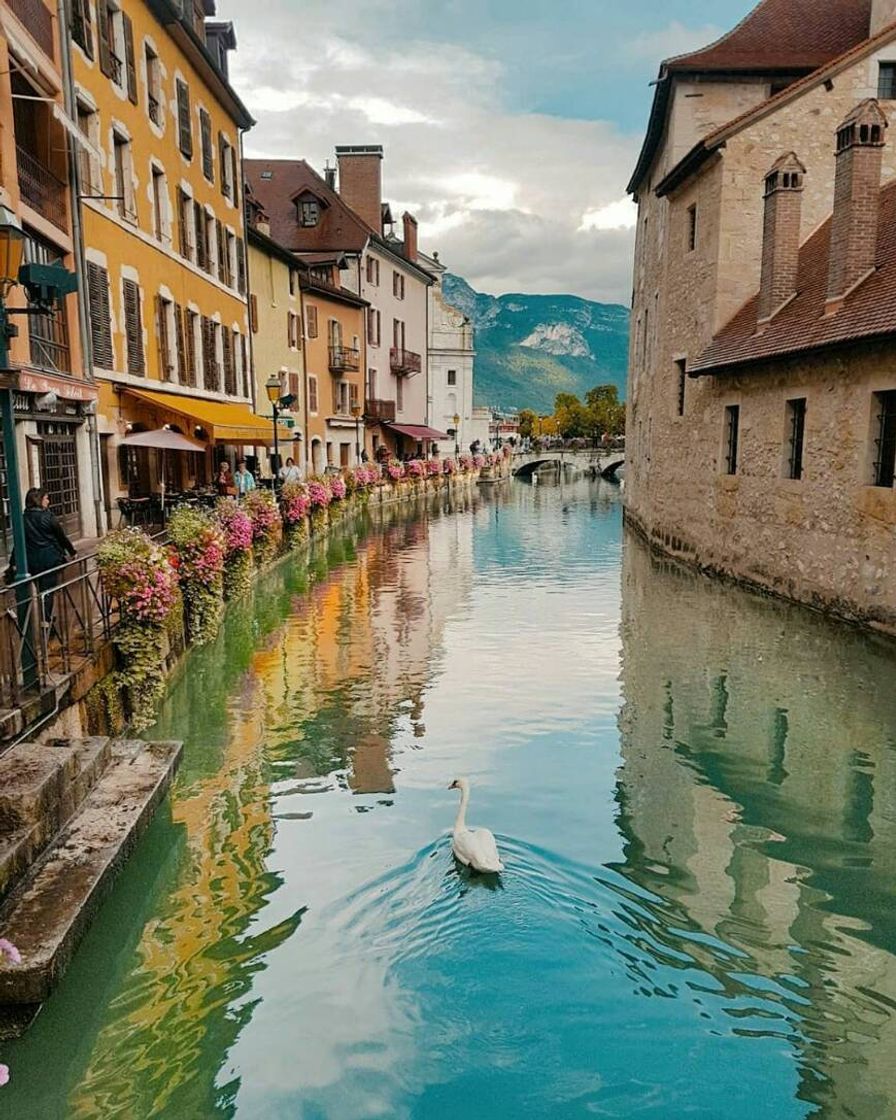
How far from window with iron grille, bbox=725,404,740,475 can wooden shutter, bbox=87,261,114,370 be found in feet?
43.6

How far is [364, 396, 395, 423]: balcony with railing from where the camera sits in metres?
47.9

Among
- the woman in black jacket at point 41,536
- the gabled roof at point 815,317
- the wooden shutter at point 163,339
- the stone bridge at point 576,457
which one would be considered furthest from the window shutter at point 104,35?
the stone bridge at point 576,457

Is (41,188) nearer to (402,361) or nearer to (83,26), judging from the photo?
(83,26)

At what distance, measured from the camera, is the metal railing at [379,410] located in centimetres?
4788

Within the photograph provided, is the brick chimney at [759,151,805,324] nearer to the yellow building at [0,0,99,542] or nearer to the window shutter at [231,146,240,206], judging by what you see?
the yellow building at [0,0,99,542]

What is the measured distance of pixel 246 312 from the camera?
28.8 m

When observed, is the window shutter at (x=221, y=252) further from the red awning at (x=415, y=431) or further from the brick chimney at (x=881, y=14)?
the red awning at (x=415, y=431)

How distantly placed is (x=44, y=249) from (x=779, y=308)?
14.0 metres

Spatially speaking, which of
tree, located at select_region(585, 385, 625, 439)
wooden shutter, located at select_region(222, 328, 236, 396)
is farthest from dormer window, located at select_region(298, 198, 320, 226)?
tree, located at select_region(585, 385, 625, 439)

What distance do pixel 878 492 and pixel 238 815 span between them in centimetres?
1057

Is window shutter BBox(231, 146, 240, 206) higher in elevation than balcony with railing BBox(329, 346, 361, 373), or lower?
higher

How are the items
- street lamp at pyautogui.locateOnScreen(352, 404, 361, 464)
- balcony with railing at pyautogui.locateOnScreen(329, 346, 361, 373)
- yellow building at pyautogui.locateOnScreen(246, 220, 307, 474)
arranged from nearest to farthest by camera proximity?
1. yellow building at pyautogui.locateOnScreen(246, 220, 307, 474)
2. balcony with railing at pyautogui.locateOnScreen(329, 346, 361, 373)
3. street lamp at pyautogui.locateOnScreen(352, 404, 361, 464)

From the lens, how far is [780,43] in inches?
903

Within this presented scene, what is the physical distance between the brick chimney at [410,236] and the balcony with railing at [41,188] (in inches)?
1664
